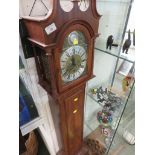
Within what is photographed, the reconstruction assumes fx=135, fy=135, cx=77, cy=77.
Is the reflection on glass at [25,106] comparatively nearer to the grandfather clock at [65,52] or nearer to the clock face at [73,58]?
the grandfather clock at [65,52]

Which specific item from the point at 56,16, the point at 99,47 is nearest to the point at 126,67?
the point at 99,47

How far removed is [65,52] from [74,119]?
2.02ft

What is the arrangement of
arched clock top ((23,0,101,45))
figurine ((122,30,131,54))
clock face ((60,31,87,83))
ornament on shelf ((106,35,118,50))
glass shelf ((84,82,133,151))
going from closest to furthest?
1. arched clock top ((23,0,101,45))
2. clock face ((60,31,87,83))
3. figurine ((122,30,131,54))
4. ornament on shelf ((106,35,118,50))
5. glass shelf ((84,82,133,151))

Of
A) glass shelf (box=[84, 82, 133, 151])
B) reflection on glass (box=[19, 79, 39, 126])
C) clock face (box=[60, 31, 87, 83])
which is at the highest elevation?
clock face (box=[60, 31, 87, 83])

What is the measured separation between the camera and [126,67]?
3.59 feet

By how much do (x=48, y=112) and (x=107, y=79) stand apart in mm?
675

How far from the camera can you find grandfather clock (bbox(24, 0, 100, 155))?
62cm

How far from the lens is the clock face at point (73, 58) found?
739 millimetres

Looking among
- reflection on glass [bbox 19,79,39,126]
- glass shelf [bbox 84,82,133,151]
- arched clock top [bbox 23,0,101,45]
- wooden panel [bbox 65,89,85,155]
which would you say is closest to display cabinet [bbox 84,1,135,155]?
glass shelf [bbox 84,82,133,151]

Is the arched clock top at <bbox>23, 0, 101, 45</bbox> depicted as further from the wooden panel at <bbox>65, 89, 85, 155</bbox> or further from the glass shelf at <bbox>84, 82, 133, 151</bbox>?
the glass shelf at <bbox>84, 82, 133, 151</bbox>

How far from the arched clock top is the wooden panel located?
48 centimetres

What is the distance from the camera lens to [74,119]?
1.12 meters

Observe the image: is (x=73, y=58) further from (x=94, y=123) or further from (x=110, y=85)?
(x=94, y=123)

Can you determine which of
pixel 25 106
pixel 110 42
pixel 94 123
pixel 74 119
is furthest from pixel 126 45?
pixel 94 123
